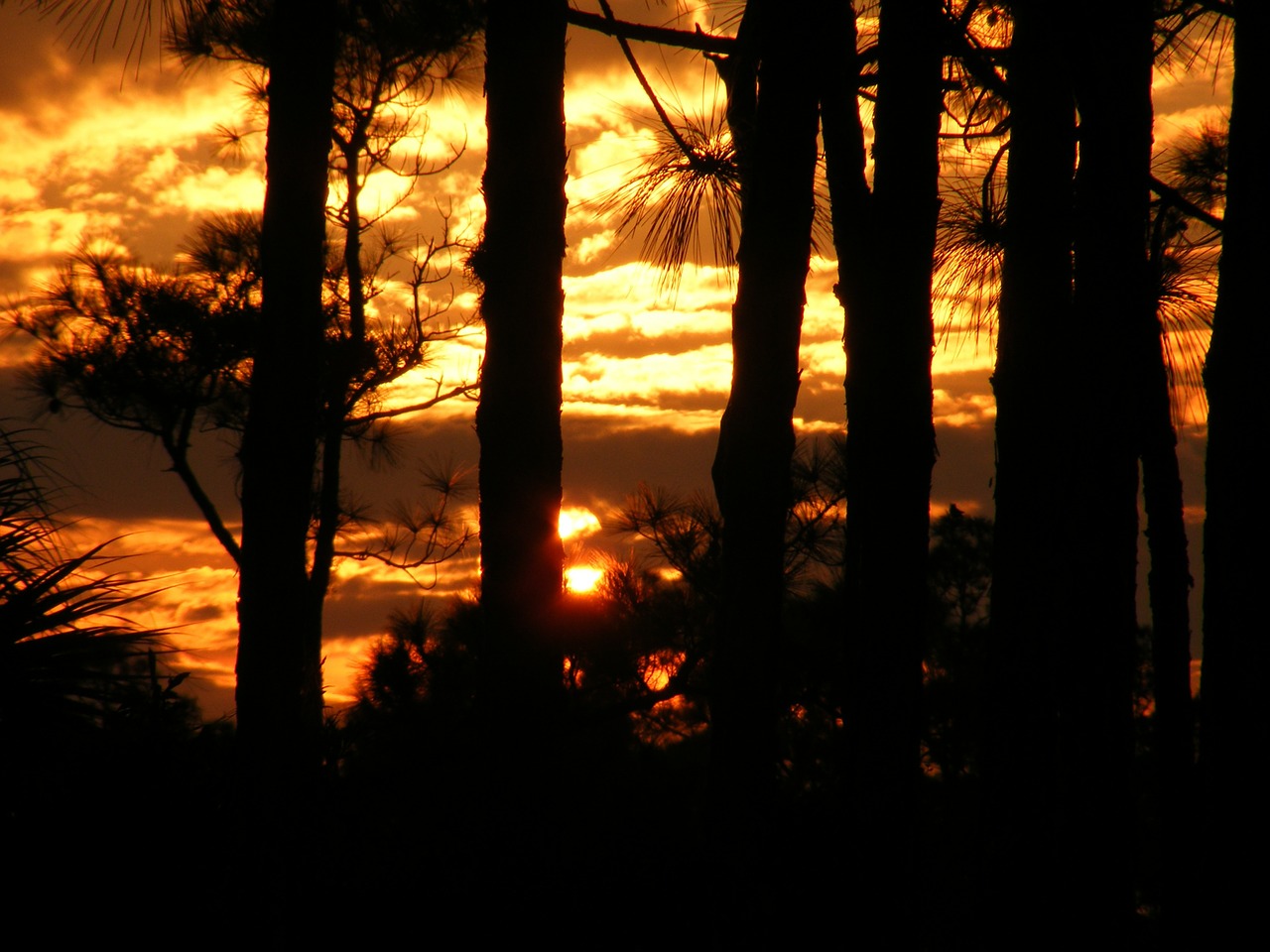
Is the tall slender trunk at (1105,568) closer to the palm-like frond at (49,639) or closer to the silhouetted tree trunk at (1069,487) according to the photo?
the silhouetted tree trunk at (1069,487)

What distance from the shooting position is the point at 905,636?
421 cm

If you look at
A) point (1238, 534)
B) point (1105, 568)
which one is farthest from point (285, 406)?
point (1238, 534)

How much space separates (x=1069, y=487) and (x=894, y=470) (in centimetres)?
79

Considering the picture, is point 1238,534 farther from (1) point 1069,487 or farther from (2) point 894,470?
(2) point 894,470

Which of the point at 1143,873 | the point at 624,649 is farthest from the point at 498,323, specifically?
the point at 1143,873

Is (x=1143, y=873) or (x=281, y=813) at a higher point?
(x=281, y=813)

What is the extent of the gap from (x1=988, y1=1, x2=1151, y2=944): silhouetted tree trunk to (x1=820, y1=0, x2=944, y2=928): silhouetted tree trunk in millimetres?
652

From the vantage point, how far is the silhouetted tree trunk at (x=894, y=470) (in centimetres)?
411

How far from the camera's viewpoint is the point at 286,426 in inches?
176

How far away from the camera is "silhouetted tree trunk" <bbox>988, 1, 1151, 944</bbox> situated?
14.0 feet

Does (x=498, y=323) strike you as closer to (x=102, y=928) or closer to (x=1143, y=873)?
(x=102, y=928)

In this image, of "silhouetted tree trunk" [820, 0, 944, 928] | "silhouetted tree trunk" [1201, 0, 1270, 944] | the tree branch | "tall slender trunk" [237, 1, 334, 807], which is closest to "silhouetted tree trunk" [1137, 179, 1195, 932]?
"silhouetted tree trunk" [1201, 0, 1270, 944]

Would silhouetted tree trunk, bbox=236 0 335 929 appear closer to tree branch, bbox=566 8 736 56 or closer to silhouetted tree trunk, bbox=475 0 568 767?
silhouetted tree trunk, bbox=475 0 568 767

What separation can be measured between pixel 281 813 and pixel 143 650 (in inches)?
35.0
